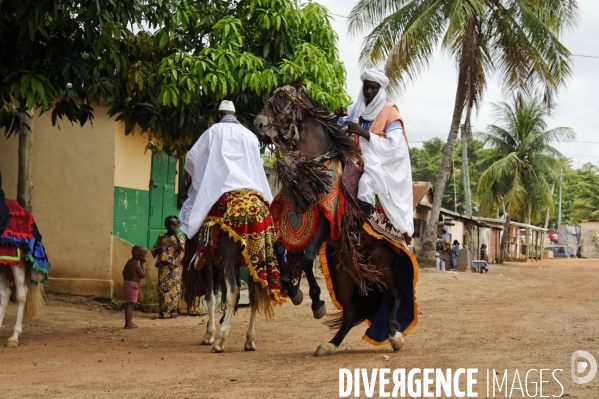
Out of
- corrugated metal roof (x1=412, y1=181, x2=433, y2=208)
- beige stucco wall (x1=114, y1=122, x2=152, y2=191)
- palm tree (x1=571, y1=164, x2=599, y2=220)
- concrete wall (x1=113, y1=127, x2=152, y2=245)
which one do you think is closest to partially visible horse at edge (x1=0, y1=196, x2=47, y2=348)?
concrete wall (x1=113, y1=127, x2=152, y2=245)

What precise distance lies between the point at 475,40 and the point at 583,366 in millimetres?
18017

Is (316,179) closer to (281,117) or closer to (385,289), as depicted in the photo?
(281,117)

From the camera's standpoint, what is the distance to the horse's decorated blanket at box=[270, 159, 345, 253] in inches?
259

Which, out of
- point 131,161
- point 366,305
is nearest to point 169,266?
point 131,161

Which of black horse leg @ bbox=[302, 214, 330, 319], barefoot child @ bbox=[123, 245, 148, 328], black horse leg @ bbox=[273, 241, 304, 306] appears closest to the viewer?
black horse leg @ bbox=[302, 214, 330, 319]

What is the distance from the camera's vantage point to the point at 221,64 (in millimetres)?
8953

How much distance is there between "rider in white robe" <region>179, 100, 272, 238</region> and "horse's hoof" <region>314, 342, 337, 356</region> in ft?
4.96

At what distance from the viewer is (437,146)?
63688 millimetres

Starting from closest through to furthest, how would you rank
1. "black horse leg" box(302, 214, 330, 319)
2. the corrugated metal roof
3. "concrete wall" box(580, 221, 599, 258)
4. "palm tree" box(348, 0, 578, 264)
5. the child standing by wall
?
"black horse leg" box(302, 214, 330, 319) → the child standing by wall → "palm tree" box(348, 0, 578, 264) → the corrugated metal roof → "concrete wall" box(580, 221, 599, 258)

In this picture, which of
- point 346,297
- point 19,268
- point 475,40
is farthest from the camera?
point 475,40

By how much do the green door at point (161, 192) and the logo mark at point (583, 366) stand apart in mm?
8420

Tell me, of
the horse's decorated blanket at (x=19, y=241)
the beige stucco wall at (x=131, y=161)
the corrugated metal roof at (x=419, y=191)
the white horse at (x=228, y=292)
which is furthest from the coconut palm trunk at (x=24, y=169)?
the corrugated metal roof at (x=419, y=191)

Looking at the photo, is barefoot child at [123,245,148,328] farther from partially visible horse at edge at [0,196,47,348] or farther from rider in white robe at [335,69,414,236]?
rider in white robe at [335,69,414,236]

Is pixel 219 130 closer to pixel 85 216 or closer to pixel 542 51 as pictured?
pixel 85 216
